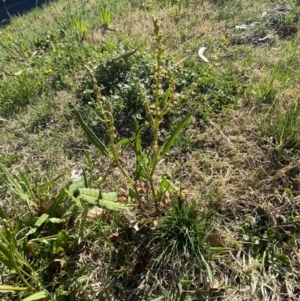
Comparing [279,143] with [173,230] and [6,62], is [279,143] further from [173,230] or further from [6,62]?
[6,62]

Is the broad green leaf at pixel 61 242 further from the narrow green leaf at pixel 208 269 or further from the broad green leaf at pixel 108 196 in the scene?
the narrow green leaf at pixel 208 269

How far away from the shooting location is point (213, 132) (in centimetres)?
225

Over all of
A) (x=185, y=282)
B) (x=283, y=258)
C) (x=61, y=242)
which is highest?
(x=61, y=242)

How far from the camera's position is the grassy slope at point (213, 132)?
1.62 meters

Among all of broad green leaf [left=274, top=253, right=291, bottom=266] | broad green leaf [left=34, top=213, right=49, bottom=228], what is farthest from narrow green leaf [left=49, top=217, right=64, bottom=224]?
broad green leaf [left=274, top=253, right=291, bottom=266]

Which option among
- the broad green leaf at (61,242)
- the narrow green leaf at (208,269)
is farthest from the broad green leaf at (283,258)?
the broad green leaf at (61,242)

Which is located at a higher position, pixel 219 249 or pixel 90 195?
pixel 90 195

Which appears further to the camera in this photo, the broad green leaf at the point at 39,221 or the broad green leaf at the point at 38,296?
the broad green leaf at the point at 39,221

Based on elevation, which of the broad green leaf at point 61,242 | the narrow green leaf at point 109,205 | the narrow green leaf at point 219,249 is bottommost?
the narrow green leaf at point 219,249

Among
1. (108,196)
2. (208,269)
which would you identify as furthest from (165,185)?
(208,269)

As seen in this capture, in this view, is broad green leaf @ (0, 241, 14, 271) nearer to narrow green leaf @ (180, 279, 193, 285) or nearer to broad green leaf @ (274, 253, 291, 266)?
narrow green leaf @ (180, 279, 193, 285)

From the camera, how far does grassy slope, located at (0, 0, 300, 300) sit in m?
1.62

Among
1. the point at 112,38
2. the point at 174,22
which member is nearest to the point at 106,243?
the point at 112,38

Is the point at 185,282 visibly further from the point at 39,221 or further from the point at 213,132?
the point at 213,132
